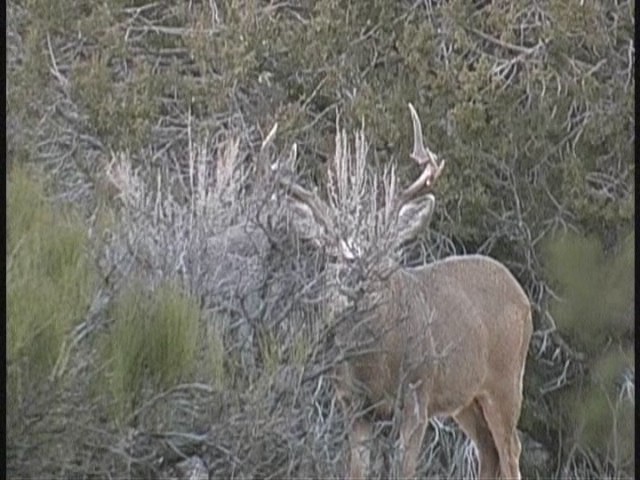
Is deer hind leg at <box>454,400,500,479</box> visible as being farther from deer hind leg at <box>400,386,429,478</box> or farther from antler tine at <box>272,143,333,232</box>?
antler tine at <box>272,143,333,232</box>

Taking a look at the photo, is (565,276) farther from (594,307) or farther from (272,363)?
(272,363)

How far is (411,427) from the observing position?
29.6 feet

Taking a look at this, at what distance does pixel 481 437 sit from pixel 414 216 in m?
1.44

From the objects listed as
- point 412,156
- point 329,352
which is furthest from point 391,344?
point 412,156

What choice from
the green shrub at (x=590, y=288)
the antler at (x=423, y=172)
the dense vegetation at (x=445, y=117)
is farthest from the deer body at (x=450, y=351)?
the green shrub at (x=590, y=288)

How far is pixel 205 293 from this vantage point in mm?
8234

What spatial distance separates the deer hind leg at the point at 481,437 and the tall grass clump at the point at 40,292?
10.0 feet

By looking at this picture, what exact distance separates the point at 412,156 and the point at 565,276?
161cm

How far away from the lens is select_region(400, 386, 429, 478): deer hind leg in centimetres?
898

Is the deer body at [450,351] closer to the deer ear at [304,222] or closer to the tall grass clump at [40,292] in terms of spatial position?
the deer ear at [304,222]

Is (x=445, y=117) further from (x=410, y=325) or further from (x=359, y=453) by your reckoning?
(x=359, y=453)

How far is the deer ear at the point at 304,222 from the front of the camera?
344 inches

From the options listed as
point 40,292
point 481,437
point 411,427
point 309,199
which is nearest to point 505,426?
point 481,437

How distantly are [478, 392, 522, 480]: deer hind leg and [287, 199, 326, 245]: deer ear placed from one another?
1.72m
